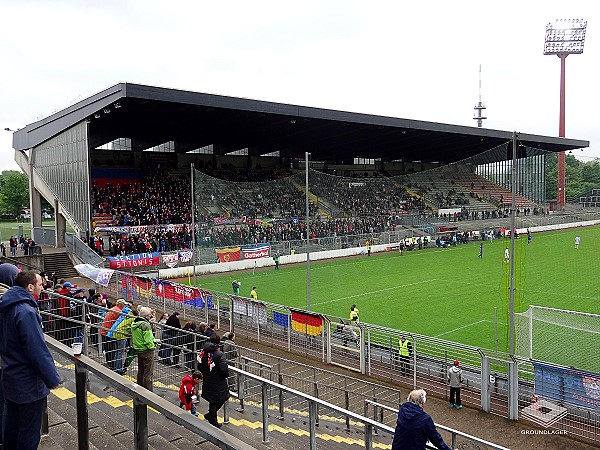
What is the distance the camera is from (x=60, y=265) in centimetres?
3125

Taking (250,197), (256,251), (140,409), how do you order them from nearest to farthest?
(140,409)
(256,251)
(250,197)

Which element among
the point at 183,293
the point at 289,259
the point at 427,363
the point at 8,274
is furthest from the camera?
the point at 289,259

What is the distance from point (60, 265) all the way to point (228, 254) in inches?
376

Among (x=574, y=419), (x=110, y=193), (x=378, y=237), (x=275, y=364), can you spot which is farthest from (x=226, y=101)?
(x=574, y=419)

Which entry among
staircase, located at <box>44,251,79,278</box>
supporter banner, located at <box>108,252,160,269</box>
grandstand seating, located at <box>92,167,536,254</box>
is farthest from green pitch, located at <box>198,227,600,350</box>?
staircase, located at <box>44,251,79,278</box>

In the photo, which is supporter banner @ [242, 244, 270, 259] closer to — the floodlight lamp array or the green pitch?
the green pitch

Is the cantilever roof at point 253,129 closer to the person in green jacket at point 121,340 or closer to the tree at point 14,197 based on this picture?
the person in green jacket at point 121,340

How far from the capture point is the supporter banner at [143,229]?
33719 millimetres

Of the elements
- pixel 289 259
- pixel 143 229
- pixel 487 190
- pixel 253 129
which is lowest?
pixel 289 259

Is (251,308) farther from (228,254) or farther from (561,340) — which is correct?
(228,254)

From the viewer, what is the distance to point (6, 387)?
12.0ft

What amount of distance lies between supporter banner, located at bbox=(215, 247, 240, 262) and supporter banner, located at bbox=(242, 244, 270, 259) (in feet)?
1.99

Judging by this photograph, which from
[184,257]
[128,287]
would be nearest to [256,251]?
[184,257]

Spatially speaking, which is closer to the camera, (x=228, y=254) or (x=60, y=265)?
(x=60, y=265)
